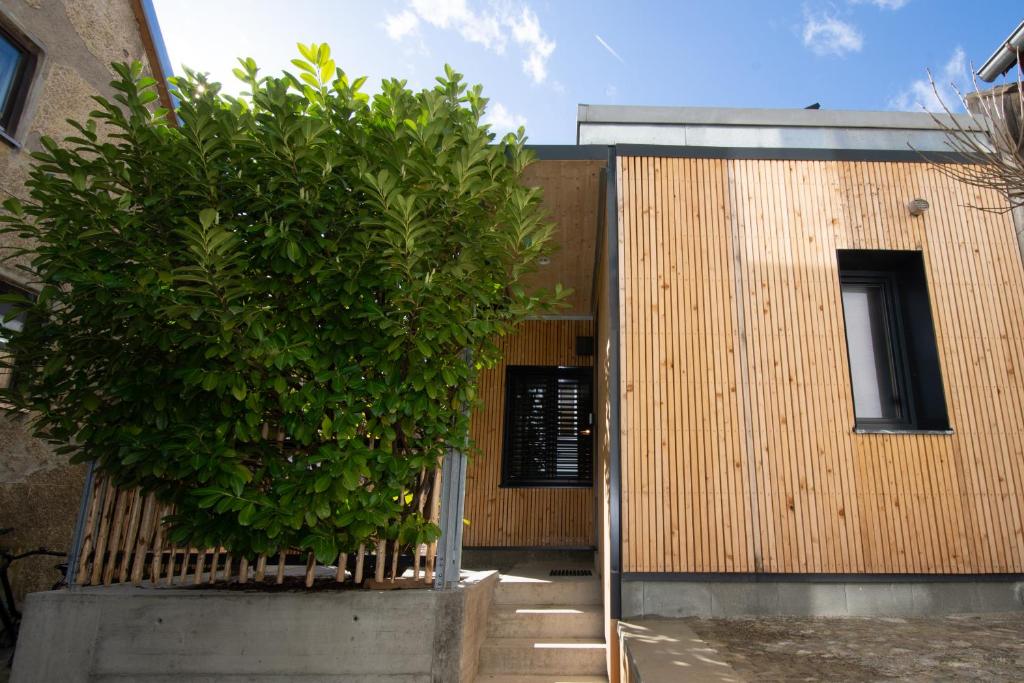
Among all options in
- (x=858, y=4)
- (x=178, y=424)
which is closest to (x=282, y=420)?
(x=178, y=424)

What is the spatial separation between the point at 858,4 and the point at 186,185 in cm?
713

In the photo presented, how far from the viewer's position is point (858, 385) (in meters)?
4.21

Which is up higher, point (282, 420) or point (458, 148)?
point (458, 148)

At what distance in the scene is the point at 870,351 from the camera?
14.1 feet

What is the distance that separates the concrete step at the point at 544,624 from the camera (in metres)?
3.74

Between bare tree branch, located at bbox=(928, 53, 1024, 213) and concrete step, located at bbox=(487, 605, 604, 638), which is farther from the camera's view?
concrete step, located at bbox=(487, 605, 604, 638)

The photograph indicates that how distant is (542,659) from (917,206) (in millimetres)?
4360

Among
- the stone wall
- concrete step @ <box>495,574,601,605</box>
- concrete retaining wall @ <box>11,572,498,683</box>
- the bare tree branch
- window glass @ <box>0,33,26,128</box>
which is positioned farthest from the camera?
window glass @ <box>0,33,26,128</box>

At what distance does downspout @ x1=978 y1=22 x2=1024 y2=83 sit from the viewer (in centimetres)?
337

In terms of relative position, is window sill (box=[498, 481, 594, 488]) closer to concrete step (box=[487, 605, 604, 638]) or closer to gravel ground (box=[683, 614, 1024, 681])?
concrete step (box=[487, 605, 604, 638])

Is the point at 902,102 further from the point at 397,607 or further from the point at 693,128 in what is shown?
the point at 397,607

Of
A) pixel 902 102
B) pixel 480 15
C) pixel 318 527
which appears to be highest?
pixel 480 15

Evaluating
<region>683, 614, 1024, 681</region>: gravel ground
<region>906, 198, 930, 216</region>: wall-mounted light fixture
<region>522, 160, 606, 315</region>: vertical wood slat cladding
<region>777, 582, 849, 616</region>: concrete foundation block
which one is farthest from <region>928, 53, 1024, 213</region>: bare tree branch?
<region>777, 582, 849, 616</region>: concrete foundation block

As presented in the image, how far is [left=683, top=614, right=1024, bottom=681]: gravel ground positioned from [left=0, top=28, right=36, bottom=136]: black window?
6.60 metres
